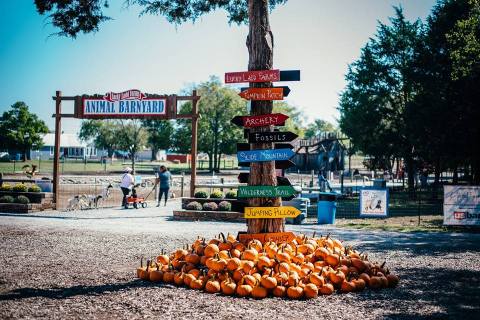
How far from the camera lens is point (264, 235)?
8758mm

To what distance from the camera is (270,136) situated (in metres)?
8.70

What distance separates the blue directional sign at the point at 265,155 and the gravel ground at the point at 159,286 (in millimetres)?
2699

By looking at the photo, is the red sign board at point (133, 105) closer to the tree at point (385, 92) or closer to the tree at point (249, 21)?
the tree at point (249, 21)

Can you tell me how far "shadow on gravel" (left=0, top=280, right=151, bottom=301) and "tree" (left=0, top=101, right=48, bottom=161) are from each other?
263ft

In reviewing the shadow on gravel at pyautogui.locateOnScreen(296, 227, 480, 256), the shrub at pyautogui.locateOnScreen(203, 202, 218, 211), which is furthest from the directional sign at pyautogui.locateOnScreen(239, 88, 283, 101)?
the shrub at pyautogui.locateOnScreen(203, 202, 218, 211)

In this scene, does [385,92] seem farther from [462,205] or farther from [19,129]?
[19,129]

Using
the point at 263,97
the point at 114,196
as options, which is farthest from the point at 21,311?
the point at 114,196

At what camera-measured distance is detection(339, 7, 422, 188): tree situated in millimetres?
36344

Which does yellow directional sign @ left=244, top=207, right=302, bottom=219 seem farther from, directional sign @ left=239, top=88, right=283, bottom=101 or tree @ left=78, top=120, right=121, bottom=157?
tree @ left=78, top=120, right=121, bottom=157

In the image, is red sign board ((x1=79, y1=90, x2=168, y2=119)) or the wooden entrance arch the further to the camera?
red sign board ((x1=79, y1=90, x2=168, y2=119))

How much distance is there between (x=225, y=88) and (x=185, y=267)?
59.2 metres

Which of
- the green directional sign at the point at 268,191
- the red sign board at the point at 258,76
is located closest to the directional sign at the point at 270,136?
the green directional sign at the point at 268,191

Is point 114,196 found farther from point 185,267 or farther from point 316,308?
point 316,308

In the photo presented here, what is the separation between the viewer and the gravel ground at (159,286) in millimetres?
6348
